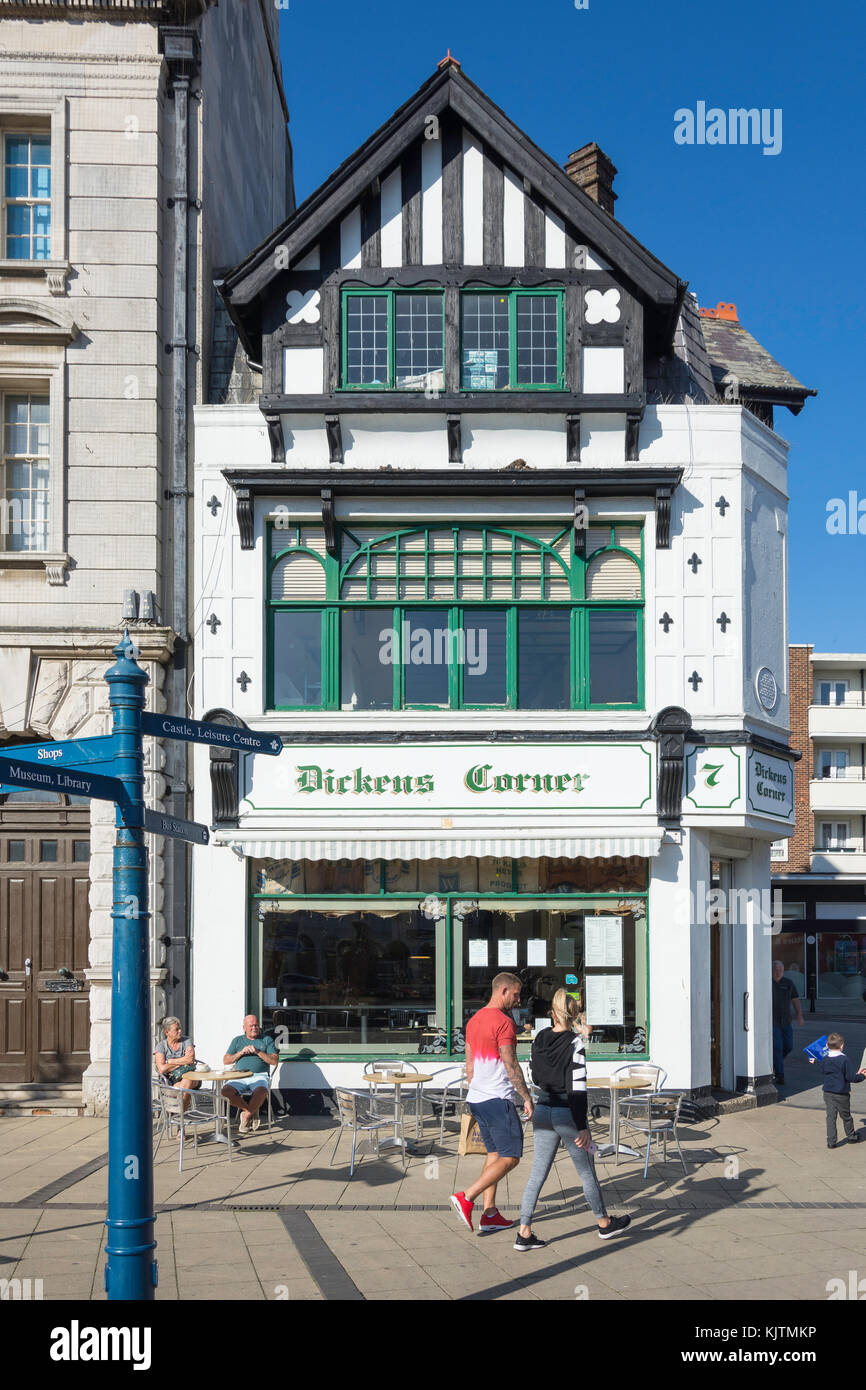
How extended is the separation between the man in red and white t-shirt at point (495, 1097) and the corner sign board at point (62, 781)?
3801 mm

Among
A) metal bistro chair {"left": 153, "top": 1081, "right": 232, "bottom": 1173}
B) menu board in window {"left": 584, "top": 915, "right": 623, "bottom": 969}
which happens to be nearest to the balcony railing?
menu board in window {"left": 584, "top": 915, "right": 623, "bottom": 969}

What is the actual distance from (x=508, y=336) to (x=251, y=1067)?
28.4ft

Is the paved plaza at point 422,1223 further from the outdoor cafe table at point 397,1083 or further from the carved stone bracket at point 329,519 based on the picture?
the carved stone bracket at point 329,519

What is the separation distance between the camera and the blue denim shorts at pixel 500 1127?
9.20 meters

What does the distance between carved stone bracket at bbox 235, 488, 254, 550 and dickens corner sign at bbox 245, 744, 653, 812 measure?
8.24ft

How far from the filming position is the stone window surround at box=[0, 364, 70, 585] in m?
14.8

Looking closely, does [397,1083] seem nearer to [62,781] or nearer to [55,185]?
[62,781]

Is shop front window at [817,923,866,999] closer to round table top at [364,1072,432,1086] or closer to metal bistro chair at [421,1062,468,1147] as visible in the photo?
metal bistro chair at [421,1062,468,1147]

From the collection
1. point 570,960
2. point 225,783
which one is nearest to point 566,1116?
point 570,960

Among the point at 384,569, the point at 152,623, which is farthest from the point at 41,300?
the point at 384,569

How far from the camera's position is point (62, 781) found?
6289 mm

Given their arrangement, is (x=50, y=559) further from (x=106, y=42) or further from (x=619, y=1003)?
(x=619, y=1003)

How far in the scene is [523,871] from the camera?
14844 mm
